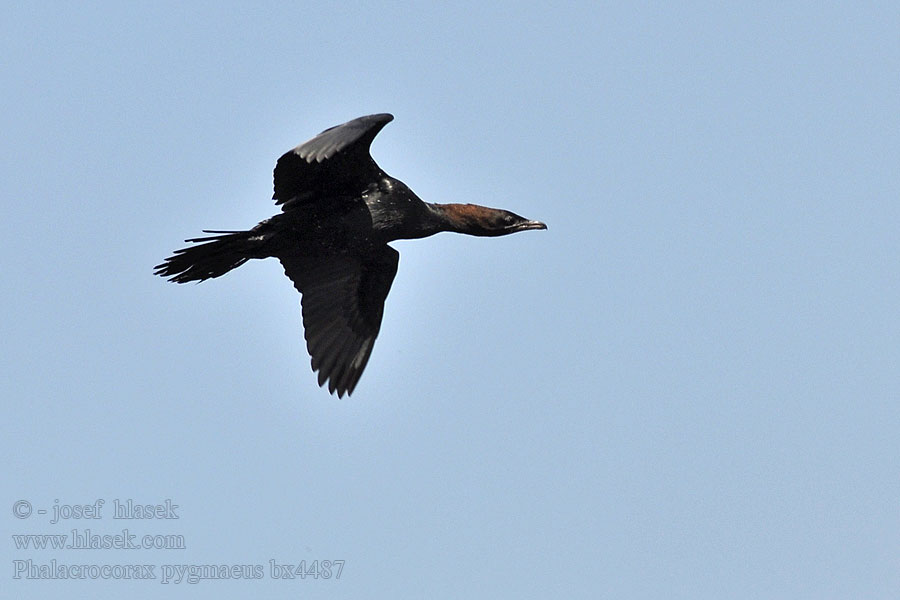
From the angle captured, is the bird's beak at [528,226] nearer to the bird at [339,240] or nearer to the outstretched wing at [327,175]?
the bird at [339,240]

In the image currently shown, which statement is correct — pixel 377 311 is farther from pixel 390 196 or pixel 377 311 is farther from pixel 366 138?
pixel 366 138

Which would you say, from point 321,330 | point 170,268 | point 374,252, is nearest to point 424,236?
point 374,252

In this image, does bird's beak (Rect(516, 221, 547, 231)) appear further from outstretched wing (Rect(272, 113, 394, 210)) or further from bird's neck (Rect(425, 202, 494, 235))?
outstretched wing (Rect(272, 113, 394, 210))

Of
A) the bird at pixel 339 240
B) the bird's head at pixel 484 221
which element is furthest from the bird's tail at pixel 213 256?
the bird's head at pixel 484 221

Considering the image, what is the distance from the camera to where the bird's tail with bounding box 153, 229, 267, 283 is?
540 inches

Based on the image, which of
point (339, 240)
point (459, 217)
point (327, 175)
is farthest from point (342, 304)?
point (327, 175)

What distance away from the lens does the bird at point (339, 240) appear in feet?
44.9

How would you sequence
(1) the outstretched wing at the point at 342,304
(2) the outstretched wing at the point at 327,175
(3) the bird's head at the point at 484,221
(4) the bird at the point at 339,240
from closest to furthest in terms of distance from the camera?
(2) the outstretched wing at the point at 327,175 < (4) the bird at the point at 339,240 < (1) the outstretched wing at the point at 342,304 < (3) the bird's head at the point at 484,221

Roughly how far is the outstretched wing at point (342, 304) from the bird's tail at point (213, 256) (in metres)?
0.59

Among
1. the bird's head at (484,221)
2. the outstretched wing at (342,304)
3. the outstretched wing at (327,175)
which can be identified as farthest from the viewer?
the bird's head at (484,221)

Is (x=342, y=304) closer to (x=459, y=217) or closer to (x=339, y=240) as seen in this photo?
(x=339, y=240)

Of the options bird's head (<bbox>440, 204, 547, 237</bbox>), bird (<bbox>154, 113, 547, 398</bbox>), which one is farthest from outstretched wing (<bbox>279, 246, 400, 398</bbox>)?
bird's head (<bbox>440, 204, 547, 237</bbox>)

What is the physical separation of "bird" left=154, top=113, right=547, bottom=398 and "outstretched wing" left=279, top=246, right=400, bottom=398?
0.01 m

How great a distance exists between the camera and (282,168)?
13.3 m
